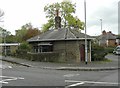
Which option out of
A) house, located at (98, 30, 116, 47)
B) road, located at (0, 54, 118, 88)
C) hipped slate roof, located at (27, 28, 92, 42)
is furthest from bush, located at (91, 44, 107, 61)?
house, located at (98, 30, 116, 47)

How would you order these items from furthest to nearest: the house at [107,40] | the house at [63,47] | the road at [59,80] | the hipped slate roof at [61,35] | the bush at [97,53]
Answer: the house at [107,40] < the bush at [97,53] < the hipped slate roof at [61,35] < the house at [63,47] < the road at [59,80]

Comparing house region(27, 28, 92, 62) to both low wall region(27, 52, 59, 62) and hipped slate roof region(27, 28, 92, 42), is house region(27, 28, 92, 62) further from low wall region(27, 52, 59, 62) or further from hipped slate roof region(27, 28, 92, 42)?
low wall region(27, 52, 59, 62)

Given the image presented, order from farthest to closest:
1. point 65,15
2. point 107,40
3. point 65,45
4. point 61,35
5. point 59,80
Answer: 1. point 107,40
2. point 65,15
3. point 61,35
4. point 65,45
5. point 59,80

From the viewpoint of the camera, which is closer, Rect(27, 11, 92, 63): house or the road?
the road

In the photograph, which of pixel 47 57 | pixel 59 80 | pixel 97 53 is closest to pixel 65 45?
pixel 47 57

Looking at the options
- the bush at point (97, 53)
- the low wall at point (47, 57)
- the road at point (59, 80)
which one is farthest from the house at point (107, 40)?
the road at point (59, 80)

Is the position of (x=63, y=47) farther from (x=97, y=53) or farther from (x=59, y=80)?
(x=59, y=80)

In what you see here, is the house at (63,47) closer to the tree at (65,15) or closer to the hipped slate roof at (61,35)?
→ the hipped slate roof at (61,35)

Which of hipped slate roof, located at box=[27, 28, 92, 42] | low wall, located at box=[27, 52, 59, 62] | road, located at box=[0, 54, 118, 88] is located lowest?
road, located at box=[0, 54, 118, 88]

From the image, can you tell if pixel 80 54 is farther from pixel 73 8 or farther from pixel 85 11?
pixel 73 8

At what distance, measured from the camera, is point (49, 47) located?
3891 centimetres

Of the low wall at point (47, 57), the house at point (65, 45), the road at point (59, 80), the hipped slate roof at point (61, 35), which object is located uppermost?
the hipped slate roof at point (61, 35)

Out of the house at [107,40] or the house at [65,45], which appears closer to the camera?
the house at [65,45]

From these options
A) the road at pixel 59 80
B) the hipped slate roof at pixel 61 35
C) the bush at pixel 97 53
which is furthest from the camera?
the bush at pixel 97 53
